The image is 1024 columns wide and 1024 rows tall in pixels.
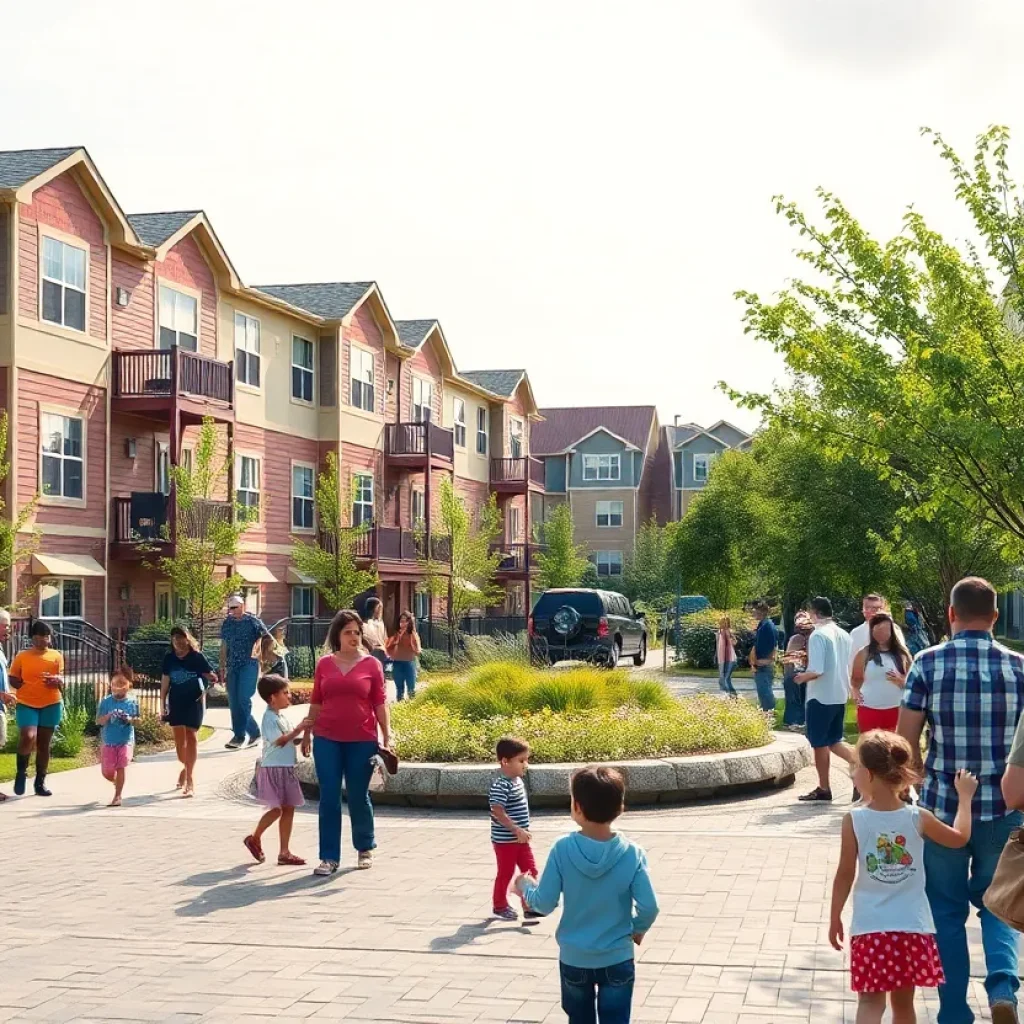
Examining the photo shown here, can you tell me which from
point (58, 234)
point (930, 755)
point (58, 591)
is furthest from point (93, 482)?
point (930, 755)

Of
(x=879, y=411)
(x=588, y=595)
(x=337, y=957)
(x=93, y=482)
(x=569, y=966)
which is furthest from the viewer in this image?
(x=588, y=595)

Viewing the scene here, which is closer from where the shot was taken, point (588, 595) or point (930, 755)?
point (930, 755)

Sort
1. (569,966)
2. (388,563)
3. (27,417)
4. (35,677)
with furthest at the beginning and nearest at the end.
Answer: (388,563)
(27,417)
(35,677)
(569,966)

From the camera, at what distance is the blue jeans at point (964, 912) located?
5.92 metres

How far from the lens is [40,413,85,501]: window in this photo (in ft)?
92.9

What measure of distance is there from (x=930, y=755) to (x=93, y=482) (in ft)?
83.7

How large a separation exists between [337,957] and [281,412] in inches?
1211

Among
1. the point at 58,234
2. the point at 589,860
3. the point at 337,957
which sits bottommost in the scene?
the point at 337,957

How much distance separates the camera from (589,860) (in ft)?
17.3

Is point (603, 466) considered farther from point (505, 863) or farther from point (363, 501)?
point (505, 863)

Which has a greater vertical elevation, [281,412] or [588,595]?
[281,412]

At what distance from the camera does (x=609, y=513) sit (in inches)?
→ 3041

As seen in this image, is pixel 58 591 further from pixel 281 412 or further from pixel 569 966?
pixel 569 966

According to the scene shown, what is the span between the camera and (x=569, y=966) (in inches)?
204
